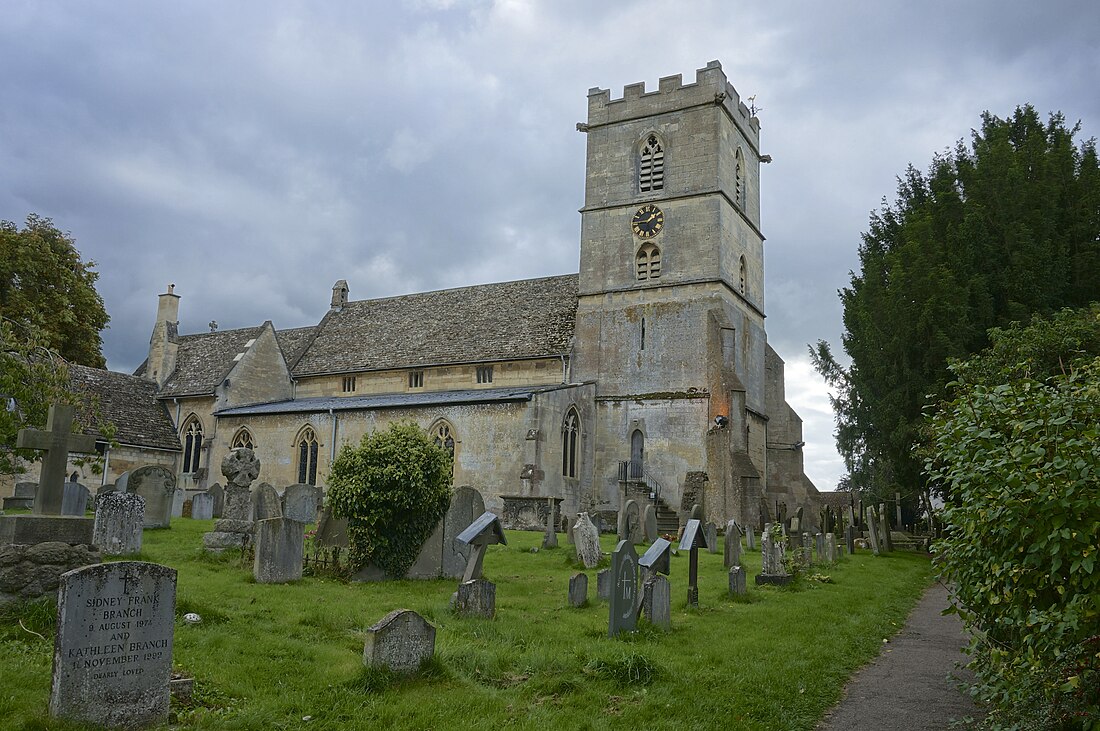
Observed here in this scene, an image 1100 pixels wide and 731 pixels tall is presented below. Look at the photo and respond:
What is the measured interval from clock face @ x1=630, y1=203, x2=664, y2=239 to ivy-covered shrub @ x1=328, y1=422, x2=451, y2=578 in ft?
63.8

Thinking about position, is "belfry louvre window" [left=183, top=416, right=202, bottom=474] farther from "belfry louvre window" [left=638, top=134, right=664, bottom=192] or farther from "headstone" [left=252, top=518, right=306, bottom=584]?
"headstone" [left=252, top=518, right=306, bottom=584]

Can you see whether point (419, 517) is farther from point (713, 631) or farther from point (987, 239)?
point (987, 239)

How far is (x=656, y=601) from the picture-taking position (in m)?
9.88

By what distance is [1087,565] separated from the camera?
4.56m

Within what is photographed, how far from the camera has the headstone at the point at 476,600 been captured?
9.99 metres

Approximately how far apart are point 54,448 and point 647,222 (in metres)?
24.6

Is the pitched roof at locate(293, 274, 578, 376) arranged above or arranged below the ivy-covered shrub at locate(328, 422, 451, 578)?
above

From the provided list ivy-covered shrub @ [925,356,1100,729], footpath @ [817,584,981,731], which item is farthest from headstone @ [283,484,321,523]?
ivy-covered shrub @ [925,356,1100,729]

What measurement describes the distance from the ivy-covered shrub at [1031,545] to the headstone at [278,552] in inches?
368

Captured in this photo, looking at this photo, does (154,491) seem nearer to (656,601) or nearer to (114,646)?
(656,601)

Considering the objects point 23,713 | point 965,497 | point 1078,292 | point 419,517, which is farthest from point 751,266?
point 23,713

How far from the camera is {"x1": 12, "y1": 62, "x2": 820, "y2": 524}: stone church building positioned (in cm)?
2822

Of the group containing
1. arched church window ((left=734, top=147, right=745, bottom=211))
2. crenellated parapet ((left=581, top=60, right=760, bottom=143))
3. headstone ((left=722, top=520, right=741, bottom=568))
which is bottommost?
headstone ((left=722, top=520, right=741, bottom=568))

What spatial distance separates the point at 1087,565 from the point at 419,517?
10.8 metres
